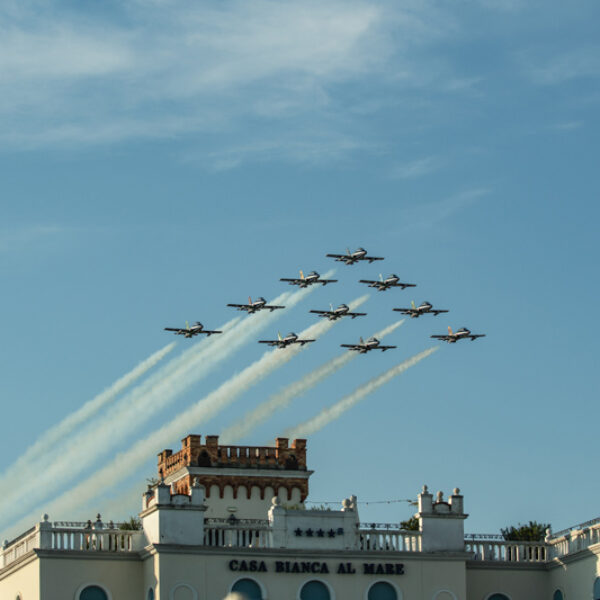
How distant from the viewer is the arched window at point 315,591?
93312 millimetres

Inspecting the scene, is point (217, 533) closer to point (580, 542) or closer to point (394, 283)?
point (580, 542)

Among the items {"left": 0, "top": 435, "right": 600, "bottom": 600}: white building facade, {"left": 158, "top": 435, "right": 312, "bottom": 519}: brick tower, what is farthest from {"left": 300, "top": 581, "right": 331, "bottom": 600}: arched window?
{"left": 158, "top": 435, "right": 312, "bottom": 519}: brick tower

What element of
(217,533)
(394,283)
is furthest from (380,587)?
(394,283)

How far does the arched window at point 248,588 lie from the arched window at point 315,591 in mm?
2660

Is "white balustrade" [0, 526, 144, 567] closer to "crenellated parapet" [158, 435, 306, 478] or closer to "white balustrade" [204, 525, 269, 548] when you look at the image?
"white balustrade" [204, 525, 269, 548]

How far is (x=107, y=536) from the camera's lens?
9381 cm

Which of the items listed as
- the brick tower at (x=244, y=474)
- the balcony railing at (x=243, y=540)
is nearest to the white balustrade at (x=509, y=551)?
the balcony railing at (x=243, y=540)

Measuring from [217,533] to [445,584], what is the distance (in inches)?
507

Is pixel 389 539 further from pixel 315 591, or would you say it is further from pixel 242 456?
pixel 242 456

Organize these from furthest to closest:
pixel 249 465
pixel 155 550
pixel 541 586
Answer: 1. pixel 249 465
2. pixel 541 586
3. pixel 155 550

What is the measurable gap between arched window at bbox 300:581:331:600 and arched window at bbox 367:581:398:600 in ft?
→ 8.38

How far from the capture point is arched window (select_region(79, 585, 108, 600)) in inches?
3612

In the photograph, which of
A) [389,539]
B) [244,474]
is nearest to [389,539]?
[389,539]

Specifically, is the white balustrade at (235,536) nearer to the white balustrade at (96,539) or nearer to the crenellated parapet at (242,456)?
the white balustrade at (96,539)
